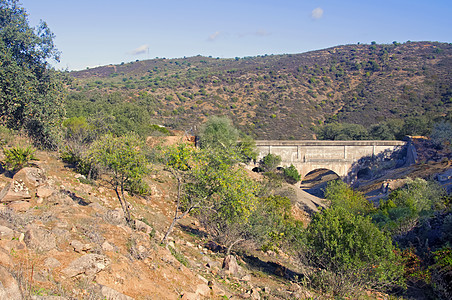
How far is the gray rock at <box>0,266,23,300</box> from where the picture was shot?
416 cm

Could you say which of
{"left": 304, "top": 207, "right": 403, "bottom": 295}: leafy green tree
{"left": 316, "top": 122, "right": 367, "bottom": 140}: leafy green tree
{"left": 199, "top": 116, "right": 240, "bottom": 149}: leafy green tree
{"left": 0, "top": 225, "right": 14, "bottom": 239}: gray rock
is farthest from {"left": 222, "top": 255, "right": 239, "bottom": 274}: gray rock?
{"left": 316, "top": 122, "right": 367, "bottom": 140}: leafy green tree

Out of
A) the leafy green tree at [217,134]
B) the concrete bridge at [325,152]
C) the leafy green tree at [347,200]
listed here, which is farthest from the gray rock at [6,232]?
the concrete bridge at [325,152]

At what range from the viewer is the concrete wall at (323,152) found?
3694cm

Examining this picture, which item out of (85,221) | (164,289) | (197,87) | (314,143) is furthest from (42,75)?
(197,87)

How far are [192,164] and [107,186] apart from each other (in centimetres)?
707

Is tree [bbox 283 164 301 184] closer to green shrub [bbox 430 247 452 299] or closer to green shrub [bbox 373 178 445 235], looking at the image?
green shrub [bbox 373 178 445 235]

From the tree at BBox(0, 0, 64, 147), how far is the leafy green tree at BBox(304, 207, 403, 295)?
11.8 meters

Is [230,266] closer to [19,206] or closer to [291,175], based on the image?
[19,206]

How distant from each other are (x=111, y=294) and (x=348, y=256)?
770 cm

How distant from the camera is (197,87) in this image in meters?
65.3

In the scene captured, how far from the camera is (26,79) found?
13031 mm

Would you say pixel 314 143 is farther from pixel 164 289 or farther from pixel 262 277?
pixel 164 289

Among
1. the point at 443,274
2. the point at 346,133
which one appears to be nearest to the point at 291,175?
the point at 346,133

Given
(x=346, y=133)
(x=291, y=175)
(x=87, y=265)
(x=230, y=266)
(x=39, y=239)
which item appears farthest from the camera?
(x=346, y=133)
